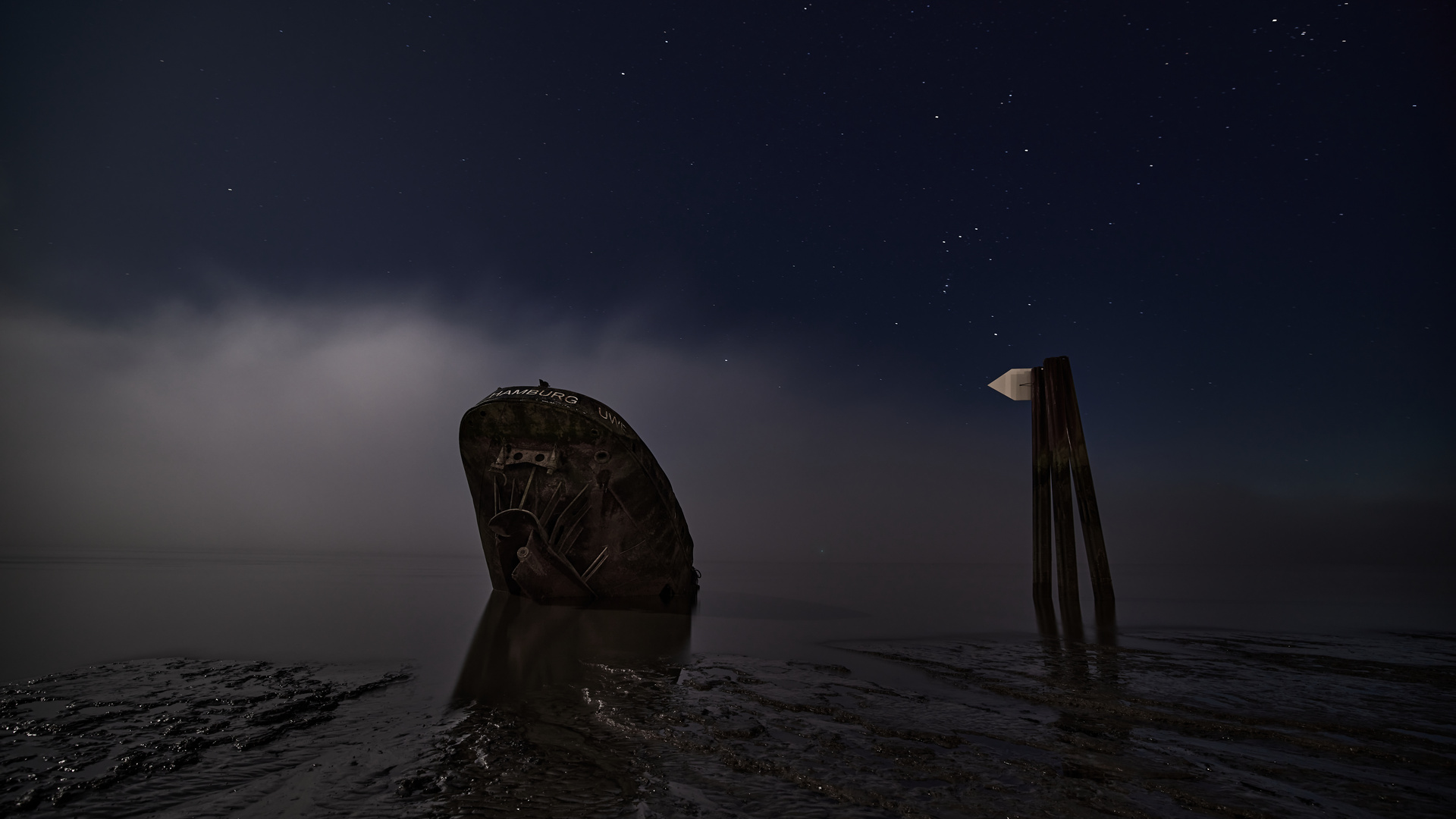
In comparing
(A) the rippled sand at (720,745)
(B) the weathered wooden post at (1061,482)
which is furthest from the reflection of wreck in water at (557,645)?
(B) the weathered wooden post at (1061,482)

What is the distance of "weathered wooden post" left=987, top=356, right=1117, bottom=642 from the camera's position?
1167 cm

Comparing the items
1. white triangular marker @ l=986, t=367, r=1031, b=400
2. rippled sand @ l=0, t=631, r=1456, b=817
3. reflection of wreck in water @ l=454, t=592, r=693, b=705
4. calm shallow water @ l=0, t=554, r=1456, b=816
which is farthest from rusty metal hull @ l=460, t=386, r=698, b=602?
white triangular marker @ l=986, t=367, r=1031, b=400

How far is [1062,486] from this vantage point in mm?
12055

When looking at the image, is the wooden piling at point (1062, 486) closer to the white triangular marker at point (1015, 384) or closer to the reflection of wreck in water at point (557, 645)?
the white triangular marker at point (1015, 384)

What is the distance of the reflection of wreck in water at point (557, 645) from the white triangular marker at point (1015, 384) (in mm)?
8780

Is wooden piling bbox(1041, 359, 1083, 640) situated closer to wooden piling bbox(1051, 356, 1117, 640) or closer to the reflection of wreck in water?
wooden piling bbox(1051, 356, 1117, 640)

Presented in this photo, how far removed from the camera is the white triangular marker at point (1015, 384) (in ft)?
42.7

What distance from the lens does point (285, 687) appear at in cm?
473

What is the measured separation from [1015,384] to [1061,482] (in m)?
2.44

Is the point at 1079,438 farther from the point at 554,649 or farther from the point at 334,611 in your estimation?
the point at 334,611

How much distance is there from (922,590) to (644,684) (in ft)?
66.1

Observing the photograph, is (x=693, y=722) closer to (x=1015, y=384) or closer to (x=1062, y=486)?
(x=1062, y=486)

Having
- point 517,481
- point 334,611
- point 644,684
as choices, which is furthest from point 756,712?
point 334,611

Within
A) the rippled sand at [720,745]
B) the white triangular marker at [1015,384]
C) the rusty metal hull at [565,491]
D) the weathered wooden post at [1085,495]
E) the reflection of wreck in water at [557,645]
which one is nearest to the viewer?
the rippled sand at [720,745]
